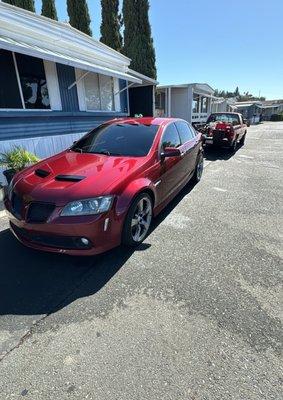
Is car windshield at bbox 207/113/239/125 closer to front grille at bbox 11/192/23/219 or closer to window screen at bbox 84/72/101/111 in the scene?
window screen at bbox 84/72/101/111

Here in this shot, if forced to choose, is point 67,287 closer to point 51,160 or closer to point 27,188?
point 27,188

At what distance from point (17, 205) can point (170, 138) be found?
2.73 m

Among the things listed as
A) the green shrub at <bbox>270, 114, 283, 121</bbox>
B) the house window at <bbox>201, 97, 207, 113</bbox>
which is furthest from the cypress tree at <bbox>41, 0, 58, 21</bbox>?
the green shrub at <bbox>270, 114, 283, 121</bbox>

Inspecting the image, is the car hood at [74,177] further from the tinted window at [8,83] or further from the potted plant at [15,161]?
the tinted window at [8,83]

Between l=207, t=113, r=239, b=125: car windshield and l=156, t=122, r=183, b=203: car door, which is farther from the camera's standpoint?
l=207, t=113, r=239, b=125: car windshield

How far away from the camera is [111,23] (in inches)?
794

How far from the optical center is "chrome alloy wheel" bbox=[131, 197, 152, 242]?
11.2 ft

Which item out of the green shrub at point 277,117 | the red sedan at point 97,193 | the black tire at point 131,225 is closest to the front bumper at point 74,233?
the red sedan at point 97,193

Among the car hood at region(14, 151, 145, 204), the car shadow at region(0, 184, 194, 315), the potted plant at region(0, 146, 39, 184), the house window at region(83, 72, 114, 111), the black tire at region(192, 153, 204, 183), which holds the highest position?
the house window at region(83, 72, 114, 111)

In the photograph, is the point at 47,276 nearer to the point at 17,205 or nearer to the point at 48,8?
the point at 17,205

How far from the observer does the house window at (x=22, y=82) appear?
681 centimetres

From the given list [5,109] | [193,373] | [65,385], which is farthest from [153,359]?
[5,109]

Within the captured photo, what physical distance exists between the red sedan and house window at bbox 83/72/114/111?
617 centimetres

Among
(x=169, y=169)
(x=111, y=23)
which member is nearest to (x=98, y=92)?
(x=169, y=169)
